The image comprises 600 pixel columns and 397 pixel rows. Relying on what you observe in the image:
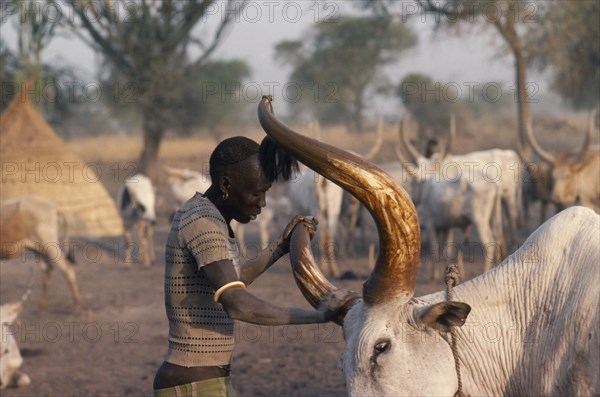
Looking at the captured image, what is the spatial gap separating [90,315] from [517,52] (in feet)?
40.6

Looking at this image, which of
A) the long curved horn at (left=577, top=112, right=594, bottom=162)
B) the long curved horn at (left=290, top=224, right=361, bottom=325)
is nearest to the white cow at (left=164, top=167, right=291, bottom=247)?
the long curved horn at (left=577, top=112, right=594, bottom=162)

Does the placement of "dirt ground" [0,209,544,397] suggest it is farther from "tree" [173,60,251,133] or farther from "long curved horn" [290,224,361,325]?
"tree" [173,60,251,133]

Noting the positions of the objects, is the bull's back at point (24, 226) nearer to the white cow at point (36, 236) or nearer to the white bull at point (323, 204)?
the white cow at point (36, 236)

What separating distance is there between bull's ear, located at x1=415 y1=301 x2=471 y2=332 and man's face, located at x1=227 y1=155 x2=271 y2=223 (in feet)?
2.58

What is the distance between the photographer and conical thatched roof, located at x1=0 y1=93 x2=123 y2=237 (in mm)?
15586

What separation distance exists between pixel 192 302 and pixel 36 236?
7.74 m

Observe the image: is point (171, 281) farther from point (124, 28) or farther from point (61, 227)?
point (124, 28)

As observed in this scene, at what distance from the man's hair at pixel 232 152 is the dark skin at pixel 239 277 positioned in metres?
0.02

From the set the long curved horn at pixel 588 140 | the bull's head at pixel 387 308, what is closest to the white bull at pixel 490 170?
the long curved horn at pixel 588 140

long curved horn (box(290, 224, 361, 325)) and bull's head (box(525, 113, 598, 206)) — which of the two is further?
bull's head (box(525, 113, 598, 206))

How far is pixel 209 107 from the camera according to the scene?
35812 millimetres

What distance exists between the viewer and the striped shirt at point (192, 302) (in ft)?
11.5

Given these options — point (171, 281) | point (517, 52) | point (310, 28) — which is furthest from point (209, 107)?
point (171, 281)

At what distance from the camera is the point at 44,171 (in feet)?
52.1
